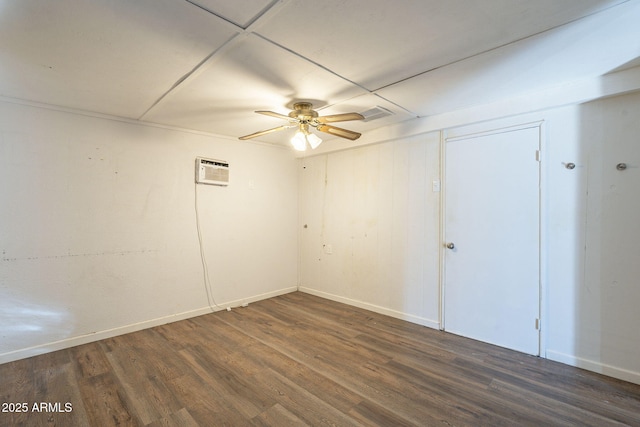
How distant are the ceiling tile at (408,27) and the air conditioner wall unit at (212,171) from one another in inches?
92.5

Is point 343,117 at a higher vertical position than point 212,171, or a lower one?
higher

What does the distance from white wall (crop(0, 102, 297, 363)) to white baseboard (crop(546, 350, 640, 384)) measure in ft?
11.8

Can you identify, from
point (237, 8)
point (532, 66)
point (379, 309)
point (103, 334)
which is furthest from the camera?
point (379, 309)

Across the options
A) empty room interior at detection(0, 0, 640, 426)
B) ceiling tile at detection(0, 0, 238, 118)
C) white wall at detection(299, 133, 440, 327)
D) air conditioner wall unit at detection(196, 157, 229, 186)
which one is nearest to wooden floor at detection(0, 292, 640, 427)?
empty room interior at detection(0, 0, 640, 426)

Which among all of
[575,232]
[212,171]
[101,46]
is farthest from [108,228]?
[575,232]

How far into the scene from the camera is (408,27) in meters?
Result: 1.69

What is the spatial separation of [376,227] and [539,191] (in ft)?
5.98

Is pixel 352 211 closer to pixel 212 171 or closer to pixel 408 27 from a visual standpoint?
pixel 212 171

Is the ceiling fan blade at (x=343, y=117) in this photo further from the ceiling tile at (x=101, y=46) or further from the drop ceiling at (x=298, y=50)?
the ceiling tile at (x=101, y=46)

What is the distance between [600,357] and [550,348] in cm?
33

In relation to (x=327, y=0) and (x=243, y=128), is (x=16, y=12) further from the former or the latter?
(x=243, y=128)

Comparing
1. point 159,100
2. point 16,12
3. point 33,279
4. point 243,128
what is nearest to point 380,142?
point 243,128

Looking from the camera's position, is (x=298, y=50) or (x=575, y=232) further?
(x=575, y=232)

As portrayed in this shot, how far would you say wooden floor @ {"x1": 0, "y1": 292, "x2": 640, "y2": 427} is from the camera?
1920 millimetres
